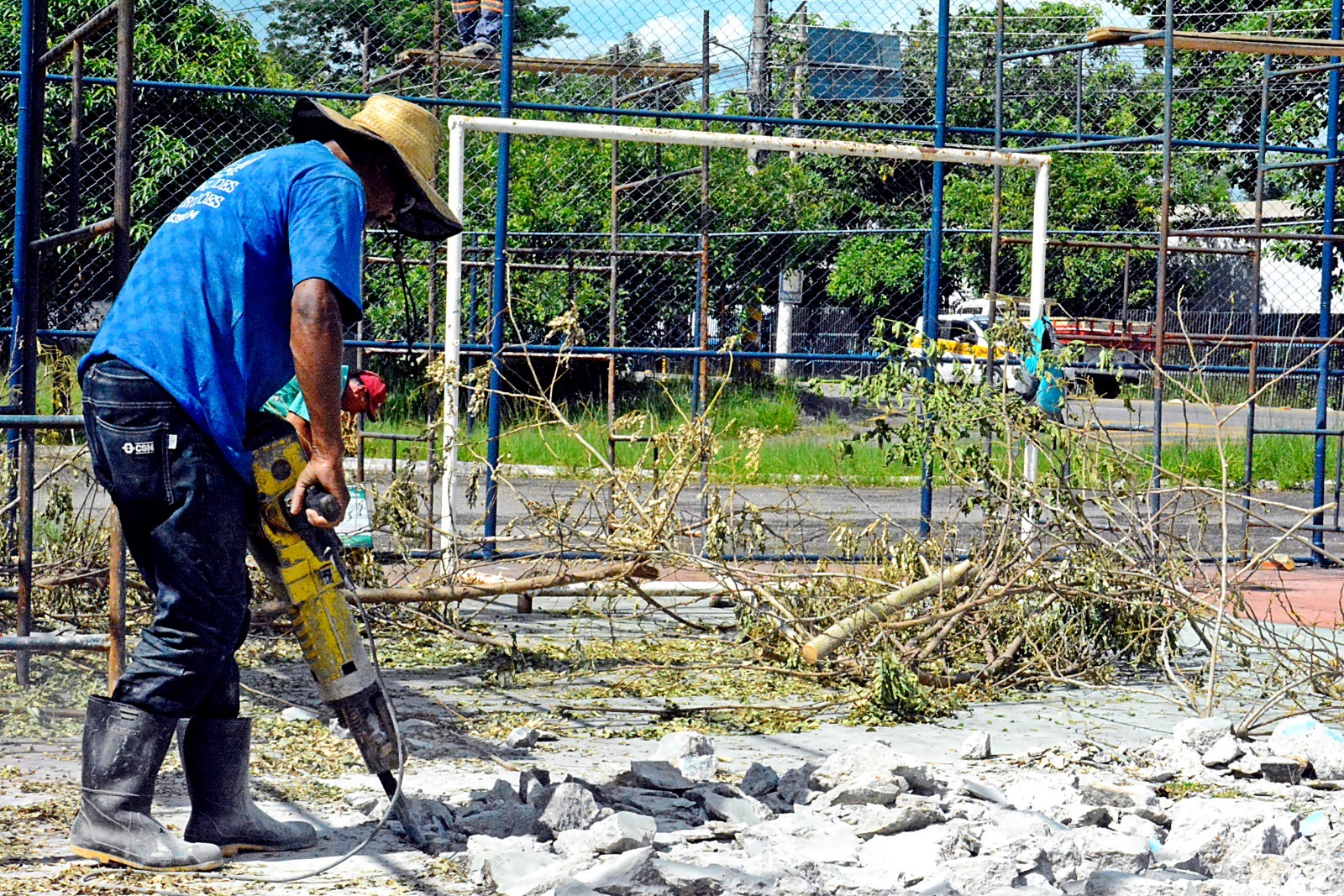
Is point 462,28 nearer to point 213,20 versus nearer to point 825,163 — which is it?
point 213,20

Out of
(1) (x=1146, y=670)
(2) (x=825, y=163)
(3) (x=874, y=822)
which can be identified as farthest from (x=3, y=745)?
(2) (x=825, y=163)

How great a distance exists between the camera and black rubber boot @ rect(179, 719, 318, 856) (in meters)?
3.87

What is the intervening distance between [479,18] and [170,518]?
7572mm

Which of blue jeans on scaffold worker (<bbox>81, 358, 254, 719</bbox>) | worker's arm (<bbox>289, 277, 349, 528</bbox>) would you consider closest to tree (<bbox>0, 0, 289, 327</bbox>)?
blue jeans on scaffold worker (<bbox>81, 358, 254, 719</bbox>)

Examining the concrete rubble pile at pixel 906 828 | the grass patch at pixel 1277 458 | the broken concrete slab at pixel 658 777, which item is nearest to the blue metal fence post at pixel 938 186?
the concrete rubble pile at pixel 906 828

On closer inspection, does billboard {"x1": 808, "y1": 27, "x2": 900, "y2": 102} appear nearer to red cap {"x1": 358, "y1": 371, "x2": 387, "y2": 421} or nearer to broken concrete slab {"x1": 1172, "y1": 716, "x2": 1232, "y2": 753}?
red cap {"x1": 358, "y1": 371, "x2": 387, "y2": 421}

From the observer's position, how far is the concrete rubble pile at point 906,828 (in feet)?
12.0

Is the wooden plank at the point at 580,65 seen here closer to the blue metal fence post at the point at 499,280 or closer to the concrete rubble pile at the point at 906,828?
the blue metal fence post at the point at 499,280

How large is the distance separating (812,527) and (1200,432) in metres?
9.20

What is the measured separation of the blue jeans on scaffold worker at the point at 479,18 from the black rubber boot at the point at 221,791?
7364mm

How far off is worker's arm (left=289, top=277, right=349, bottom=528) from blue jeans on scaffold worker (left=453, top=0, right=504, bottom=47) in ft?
23.2

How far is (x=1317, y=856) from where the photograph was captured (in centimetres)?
387

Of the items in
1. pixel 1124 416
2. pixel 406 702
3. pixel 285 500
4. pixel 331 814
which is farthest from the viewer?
pixel 1124 416

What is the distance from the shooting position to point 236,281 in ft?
12.4
